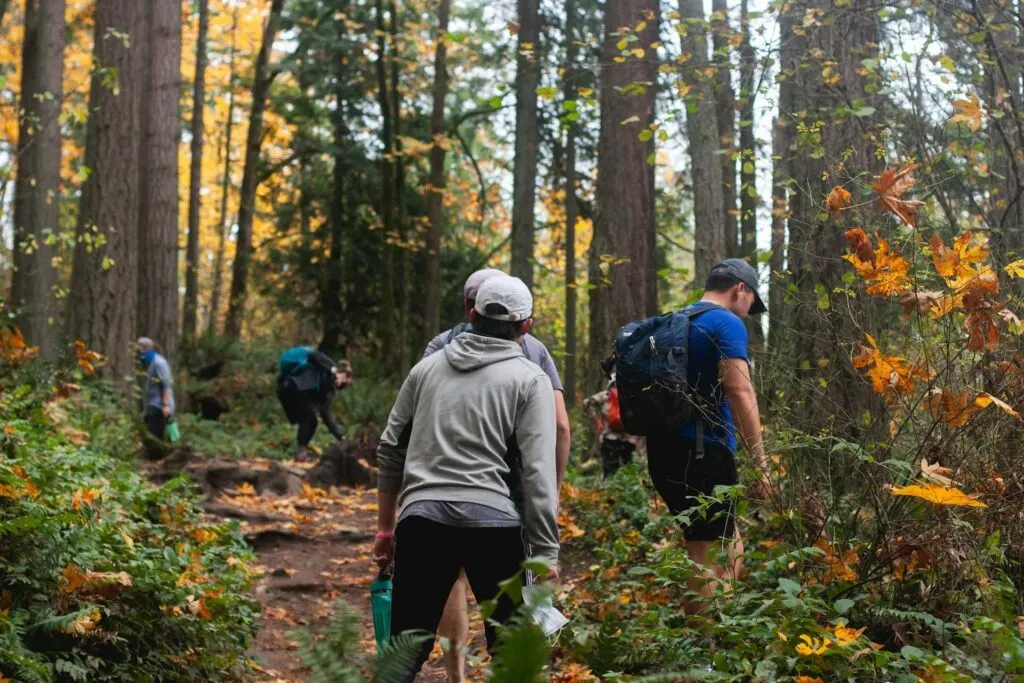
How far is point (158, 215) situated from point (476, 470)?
1537 centimetres

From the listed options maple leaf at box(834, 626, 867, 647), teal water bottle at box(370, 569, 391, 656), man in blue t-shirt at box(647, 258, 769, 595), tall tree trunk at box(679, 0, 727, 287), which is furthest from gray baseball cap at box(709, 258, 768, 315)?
tall tree trunk at box(679, 0, 727, 287)

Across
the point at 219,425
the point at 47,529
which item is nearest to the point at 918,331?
the point at 47,529

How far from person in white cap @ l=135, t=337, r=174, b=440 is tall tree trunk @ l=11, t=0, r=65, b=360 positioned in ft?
5.55

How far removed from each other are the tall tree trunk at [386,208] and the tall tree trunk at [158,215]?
774cm

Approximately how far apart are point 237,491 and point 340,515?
4.00 feet

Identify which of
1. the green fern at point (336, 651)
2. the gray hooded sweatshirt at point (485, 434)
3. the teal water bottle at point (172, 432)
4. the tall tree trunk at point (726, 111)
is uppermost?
the tall tree trunk at point (726, 111)

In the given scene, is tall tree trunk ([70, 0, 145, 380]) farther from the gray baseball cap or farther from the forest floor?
the gray baseball cap

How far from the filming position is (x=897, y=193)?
5246 millimetres

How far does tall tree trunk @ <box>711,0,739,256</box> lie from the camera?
28.8 ft

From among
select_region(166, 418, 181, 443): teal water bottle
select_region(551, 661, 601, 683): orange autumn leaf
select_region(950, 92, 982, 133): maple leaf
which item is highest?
select_region(950, 92, 982, 133): maple leaf

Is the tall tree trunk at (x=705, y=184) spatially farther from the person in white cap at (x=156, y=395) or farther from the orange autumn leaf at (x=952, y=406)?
the orange autumn leaf at (x=952, y=406)

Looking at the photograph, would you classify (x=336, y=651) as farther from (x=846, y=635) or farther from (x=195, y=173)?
(x=195, y=173)

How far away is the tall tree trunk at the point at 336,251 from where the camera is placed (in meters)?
27.7

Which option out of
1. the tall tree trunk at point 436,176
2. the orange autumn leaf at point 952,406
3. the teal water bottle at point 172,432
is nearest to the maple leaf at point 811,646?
the orange autumn leaf at point 952,406
